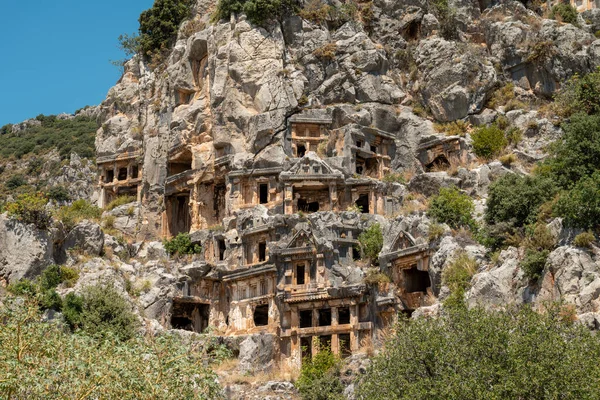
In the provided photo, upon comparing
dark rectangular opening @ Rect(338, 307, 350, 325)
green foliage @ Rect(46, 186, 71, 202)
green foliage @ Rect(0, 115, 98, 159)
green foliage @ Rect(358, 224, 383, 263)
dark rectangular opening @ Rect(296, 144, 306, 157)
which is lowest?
dark rectangular opening @ Rect(338, 307, 350, 325)

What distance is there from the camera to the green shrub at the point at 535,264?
1351 inches

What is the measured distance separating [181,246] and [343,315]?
46.1 feet

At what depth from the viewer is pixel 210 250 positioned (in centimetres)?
5675

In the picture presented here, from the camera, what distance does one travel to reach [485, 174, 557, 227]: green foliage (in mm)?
41531

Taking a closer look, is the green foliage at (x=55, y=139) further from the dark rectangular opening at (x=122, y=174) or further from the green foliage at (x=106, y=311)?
the green foliage at (x=106, y=311)

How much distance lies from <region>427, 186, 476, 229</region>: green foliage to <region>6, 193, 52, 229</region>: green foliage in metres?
23.7

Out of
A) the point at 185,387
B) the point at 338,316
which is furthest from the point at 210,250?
the point at 185,387

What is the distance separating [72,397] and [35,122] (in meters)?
107

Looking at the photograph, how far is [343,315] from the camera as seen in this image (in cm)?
4969

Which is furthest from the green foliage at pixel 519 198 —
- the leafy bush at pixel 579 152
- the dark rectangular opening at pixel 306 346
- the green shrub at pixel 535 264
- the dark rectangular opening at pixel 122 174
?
the dark rectangular opening at pixel 122 174

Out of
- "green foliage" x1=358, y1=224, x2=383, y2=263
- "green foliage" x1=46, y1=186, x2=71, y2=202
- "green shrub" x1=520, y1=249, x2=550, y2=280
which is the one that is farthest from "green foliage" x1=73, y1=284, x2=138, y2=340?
"green foliage" x1=46, y1=186, x2=71, y2=202

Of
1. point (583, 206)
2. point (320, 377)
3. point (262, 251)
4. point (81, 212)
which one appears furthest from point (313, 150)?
point (583, 206)

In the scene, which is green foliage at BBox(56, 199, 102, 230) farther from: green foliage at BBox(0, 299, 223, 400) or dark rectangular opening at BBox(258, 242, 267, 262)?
green foliage at BBox(0, 299, 223, 400)

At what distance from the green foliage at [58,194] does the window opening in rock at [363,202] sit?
36.2 m
